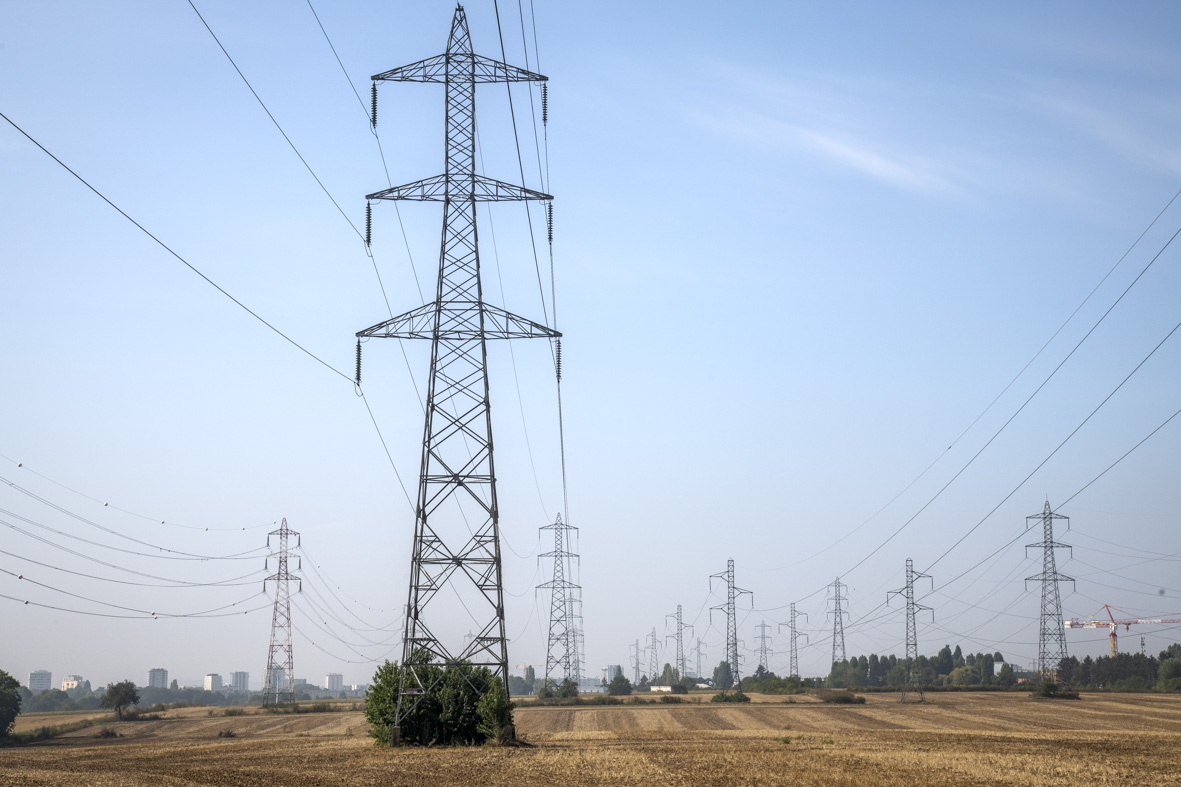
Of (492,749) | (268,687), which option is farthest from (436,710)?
(268,687)

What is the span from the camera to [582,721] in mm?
92125

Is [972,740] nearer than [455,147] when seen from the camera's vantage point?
No

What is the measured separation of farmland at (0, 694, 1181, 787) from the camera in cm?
3681

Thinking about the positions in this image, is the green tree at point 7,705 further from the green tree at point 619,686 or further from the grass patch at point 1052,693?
the grass patch at point 1052,693

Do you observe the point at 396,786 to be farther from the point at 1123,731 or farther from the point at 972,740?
the point at 1123,731

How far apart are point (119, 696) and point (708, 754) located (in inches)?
3741

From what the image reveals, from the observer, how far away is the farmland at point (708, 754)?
36812mm

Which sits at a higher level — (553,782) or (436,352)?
(436,352)

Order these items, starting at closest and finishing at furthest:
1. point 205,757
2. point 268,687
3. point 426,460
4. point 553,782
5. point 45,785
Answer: point 45,785 → point 553,782 → point 426,460 → point 205,757 → point 268,687

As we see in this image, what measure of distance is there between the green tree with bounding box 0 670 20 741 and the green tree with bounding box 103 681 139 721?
15716 mm

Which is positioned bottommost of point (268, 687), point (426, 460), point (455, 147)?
point (268, 687)

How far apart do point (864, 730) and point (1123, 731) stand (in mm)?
18412

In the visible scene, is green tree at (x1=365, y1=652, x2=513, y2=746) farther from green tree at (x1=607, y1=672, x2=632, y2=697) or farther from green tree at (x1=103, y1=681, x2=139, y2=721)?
green tree at (x1=607, y1=672, x2=632, y2=697)

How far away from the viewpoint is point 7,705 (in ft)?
315
